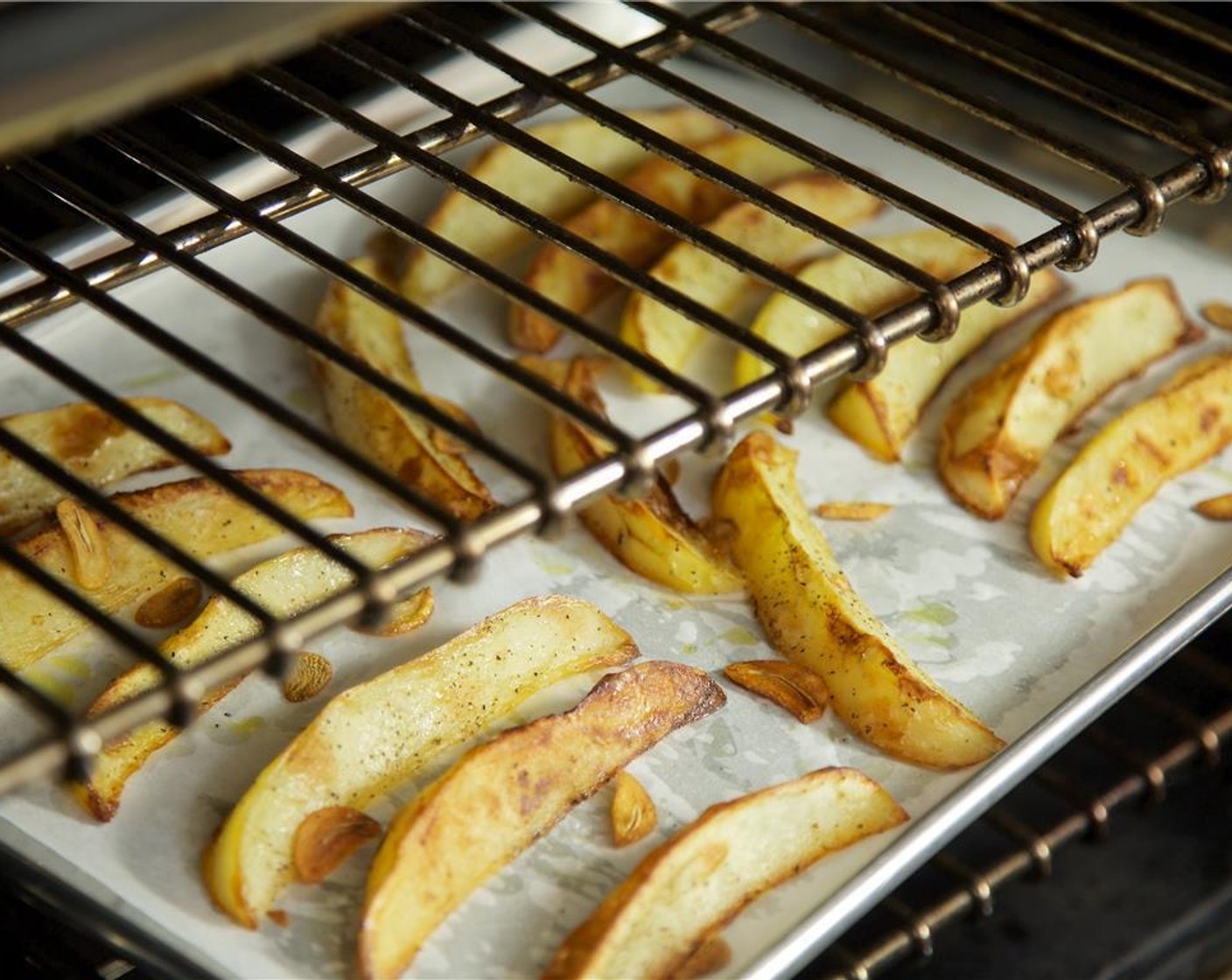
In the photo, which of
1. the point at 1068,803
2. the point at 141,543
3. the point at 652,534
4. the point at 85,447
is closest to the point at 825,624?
the point at 652,534

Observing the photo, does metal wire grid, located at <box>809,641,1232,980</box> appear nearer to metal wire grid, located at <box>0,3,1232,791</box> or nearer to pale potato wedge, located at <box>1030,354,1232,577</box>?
pale potato wedge, located at <box>1030,354,1232,577</box>

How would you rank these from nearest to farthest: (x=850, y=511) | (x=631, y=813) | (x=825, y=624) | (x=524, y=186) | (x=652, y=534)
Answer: (x=631, y=813) < (x=825, y=624) < (x=652, y=534) < (x=850, y=511) < (x=524, y=186)

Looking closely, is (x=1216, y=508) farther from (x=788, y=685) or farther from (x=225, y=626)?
(x=225, y=626)

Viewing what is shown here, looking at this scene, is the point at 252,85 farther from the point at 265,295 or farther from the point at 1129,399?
the point at 1129,399

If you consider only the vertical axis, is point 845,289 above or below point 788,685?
above

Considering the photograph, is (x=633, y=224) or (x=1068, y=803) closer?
(x=1068, y=803)

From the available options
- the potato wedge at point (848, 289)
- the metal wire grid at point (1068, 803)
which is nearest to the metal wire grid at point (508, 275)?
the potato wedge at point (848, 289)
